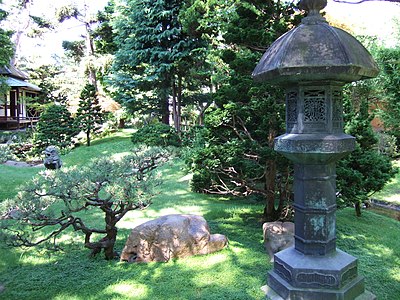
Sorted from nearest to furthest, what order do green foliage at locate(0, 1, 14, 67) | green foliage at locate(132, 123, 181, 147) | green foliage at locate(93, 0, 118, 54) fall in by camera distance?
green foliage at locate(0, 1, 14, 67)
green foliage at locate(132, 123, 181, 147)
green foliage at locate(93, 0, 118, 54)

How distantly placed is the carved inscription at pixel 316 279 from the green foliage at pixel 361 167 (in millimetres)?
2188

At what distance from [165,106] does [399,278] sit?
13433 mm

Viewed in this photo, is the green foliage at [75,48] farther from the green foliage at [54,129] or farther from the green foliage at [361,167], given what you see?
the green foliage at [361,167]

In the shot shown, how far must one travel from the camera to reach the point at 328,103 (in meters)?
3.07

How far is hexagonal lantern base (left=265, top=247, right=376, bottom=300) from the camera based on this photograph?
10.1ft

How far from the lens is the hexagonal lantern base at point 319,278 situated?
307cm

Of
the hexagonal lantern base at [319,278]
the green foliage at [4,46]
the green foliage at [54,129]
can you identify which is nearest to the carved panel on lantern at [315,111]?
the hexagonal lantern base at [319,278]

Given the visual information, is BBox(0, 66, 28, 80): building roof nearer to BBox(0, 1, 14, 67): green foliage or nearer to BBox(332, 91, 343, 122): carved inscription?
BBox(0, 1, 14, 67): green foliage

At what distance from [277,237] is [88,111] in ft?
45.4

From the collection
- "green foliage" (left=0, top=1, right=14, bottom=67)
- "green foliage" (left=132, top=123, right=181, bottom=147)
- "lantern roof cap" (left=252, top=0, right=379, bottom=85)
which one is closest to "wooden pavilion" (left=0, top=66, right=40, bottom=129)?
"green foliage" (left=0, top=1, right=14, bottom=67)

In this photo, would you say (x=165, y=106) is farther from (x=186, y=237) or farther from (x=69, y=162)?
(x=186, y=237)

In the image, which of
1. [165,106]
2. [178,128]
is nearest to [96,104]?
[165,106]

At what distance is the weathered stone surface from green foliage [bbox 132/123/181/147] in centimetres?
935

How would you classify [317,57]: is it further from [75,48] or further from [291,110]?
[75,48]
